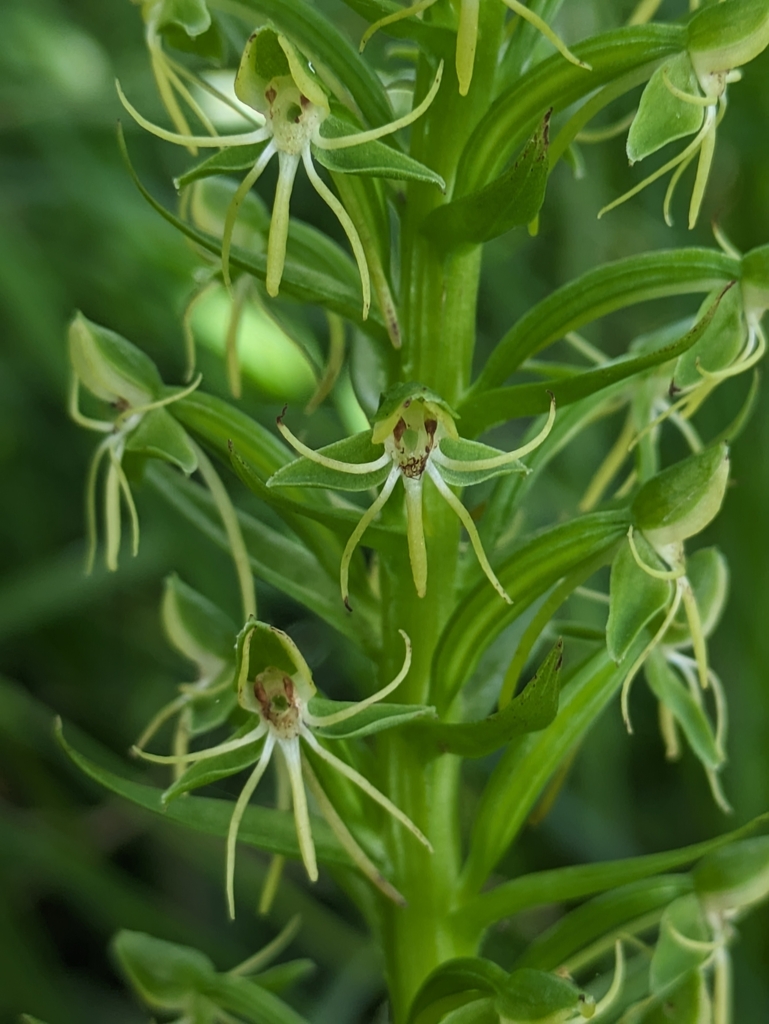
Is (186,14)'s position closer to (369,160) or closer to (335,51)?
(335,51)

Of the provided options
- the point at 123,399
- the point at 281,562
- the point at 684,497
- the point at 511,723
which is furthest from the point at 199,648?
the point at 684,497

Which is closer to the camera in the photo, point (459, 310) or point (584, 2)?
point (459, 310)

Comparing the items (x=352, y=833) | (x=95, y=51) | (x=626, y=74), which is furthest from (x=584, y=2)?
(x=352, y=833)

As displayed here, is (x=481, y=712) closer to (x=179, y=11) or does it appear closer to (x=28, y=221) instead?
(x=179, y=11)

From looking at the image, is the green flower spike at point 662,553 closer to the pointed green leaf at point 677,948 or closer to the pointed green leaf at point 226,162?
the pointed green leaf at point 677,948

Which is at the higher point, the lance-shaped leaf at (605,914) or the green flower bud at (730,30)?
the green flower bud at (730,30)

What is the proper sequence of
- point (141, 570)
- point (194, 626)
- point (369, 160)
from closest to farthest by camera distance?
point (369, 160) < point (194, 626) < point (141, 570)

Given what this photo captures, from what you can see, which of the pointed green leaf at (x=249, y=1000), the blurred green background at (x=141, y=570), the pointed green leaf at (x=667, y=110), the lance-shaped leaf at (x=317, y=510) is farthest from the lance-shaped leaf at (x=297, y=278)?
the pointed green leaf at (x=249, y=1000)
